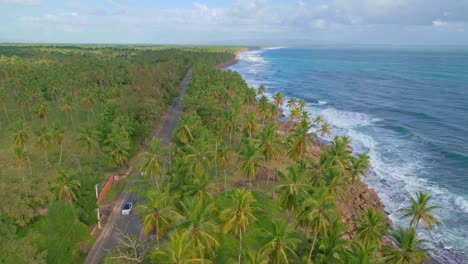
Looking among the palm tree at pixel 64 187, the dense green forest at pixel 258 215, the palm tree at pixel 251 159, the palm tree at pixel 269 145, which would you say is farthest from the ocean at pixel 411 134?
the palm tree at pixel 64 187

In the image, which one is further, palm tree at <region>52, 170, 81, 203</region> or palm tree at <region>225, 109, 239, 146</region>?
palm tree at <region>225, 109, 239, 146</region>

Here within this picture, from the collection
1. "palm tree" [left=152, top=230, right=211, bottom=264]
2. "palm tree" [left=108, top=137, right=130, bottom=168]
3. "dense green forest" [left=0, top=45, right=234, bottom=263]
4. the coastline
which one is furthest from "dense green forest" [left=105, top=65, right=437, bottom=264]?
"dense green forest" [left=0, top=45, right=234, bottom=263]

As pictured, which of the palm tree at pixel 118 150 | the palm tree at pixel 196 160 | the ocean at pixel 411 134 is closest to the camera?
the palm tree at pixel 196 160

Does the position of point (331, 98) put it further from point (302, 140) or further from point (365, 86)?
point (302, 140)

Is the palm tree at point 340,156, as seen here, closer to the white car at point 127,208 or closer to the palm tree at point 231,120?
the palm tree at point 231,120

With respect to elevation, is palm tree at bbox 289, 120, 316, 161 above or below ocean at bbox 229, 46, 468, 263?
above

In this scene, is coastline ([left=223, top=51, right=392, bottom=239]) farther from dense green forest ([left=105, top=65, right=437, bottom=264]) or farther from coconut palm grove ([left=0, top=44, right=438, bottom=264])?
dense green forest ([left=105, top=65, right=437, bottom=264])

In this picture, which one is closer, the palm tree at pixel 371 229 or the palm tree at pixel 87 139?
the palm tree at pixel 371 229

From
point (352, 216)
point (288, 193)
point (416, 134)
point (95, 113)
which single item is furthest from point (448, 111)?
point (95, 113)
